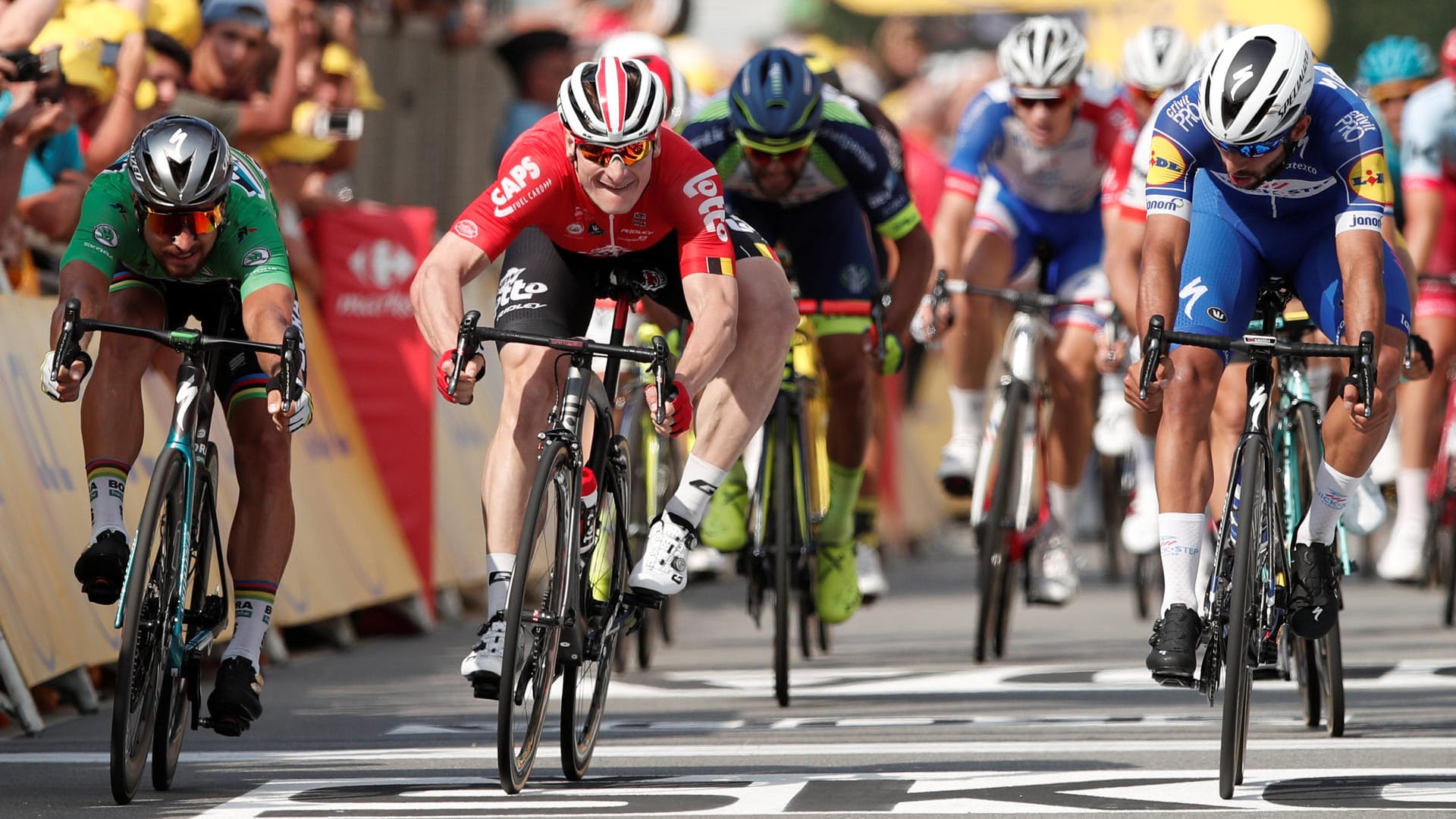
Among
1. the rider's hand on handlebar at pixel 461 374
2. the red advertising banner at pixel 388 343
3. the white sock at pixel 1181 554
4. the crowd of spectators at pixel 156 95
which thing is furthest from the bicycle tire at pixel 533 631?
the red advertising banner at pixel 388 343

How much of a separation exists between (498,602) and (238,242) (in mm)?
1398

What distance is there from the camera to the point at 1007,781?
707cm

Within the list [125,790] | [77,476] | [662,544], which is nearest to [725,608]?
[77,476]

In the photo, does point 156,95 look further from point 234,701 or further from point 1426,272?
point 1426,272

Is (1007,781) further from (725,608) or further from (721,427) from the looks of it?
(725,608)

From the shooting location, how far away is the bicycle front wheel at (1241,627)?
263 inches

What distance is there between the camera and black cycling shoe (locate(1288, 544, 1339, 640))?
730cm

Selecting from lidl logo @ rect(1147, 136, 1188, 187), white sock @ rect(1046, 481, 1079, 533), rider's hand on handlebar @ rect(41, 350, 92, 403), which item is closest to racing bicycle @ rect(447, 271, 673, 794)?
rider's hand on handlebar @ rect(41, 350, 92, 403)

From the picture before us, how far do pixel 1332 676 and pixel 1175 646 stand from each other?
1.14 meters

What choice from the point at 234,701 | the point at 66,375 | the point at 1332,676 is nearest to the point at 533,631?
the point at 234,701

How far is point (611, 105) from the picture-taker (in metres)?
7.17

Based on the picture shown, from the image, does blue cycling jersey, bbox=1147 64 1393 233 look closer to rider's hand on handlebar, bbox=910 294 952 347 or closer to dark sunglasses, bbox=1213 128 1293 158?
dark sunglasses, bbox=1213 128 1293 158

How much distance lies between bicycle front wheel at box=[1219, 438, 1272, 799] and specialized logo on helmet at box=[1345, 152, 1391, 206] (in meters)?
0.88

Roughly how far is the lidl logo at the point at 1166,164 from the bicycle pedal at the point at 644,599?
2.00m
